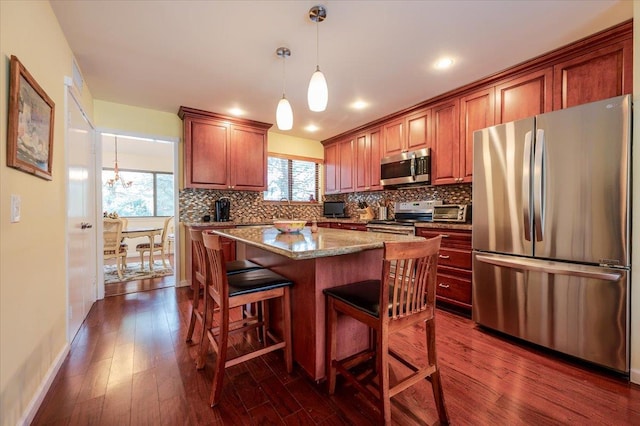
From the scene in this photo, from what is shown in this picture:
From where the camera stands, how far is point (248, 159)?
13.6 feet

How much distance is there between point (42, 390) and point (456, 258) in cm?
323

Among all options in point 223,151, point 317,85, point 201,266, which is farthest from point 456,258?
point 223,151

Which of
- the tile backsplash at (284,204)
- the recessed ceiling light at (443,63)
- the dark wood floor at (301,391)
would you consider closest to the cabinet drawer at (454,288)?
the dark wood floor at (301,391)

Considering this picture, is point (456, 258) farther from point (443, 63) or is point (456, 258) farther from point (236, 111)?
point (236, 111)

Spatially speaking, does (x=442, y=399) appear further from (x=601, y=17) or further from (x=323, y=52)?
(x=601, y=17)

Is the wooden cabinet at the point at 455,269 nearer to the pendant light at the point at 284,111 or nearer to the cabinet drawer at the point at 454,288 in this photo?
the cabinet drawer at the point at 454,288

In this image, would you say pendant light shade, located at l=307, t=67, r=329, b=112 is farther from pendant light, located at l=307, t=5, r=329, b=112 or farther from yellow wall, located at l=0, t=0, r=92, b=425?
yellow wall, located at l=0, t=0, r=92, b=425

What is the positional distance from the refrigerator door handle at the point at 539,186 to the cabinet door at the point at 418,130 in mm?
1406

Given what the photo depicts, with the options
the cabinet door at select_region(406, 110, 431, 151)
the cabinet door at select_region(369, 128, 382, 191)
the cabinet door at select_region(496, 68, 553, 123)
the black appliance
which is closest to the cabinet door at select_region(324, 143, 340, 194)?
the black appliance

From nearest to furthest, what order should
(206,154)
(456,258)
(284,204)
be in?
(456,258), (206,154), (284,204)

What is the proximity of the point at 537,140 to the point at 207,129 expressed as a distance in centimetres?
371

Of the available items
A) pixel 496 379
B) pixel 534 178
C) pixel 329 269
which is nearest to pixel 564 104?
pixel 534 178

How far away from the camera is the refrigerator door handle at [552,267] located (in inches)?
70.4

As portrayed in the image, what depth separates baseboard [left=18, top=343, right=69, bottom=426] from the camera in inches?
53.1
